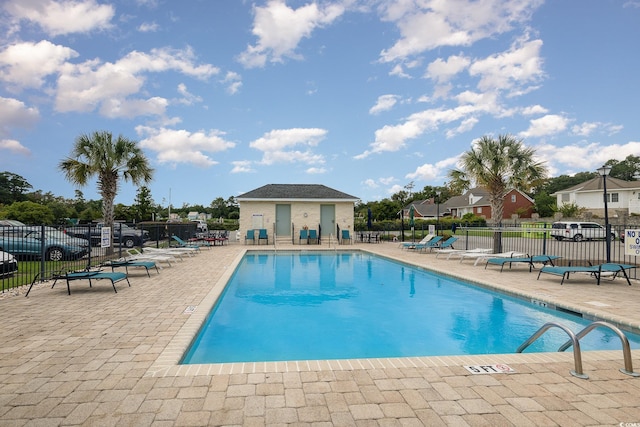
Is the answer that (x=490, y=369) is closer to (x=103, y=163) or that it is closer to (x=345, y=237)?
(x=103, y=163)

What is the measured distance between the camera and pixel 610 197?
1526 inches

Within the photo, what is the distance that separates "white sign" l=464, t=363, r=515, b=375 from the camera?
3408 millimetres

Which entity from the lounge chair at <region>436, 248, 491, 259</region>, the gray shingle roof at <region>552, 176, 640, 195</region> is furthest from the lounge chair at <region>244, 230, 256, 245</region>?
the gray shingle roof at <region>552, 176, 640, 195</region>

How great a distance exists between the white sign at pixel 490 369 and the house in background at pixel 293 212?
18388mm

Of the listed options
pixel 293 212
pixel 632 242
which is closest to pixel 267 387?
pixel 632 242

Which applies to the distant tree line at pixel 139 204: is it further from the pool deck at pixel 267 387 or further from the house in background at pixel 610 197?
the pool deck at pixel 267 387

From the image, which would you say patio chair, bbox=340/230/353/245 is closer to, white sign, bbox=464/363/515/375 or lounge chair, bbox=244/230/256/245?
lounge chair, bbox=244/230/256/245

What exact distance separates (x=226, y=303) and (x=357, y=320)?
3.11m

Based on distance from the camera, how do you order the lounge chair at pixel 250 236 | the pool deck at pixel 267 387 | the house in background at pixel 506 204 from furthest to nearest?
the house in background at pixel 506 204 → the lounge chair at pixel 250 236 → the pool deck at pixel 267 387

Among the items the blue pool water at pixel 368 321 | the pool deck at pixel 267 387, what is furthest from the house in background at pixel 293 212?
the pool deck at pixel 267 387

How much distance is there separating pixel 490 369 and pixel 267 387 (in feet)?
7.30

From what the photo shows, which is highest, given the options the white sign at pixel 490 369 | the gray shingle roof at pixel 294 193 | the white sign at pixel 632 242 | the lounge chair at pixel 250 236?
the gray shingle roof at pixel 294 193

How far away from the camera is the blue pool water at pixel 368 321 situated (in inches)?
207

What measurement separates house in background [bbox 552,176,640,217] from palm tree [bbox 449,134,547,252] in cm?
2591
